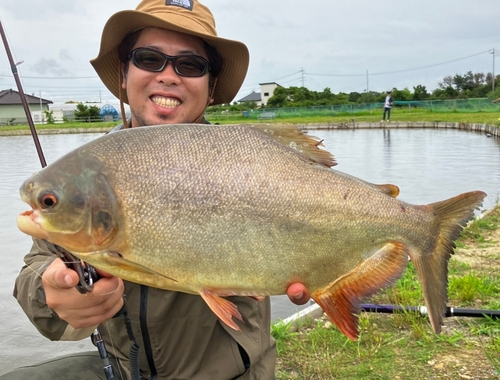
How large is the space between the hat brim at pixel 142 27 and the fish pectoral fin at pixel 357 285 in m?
1.60

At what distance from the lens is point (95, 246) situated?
6.11 feet

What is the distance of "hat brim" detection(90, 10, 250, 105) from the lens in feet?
9.49

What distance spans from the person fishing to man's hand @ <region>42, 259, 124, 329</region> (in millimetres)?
206

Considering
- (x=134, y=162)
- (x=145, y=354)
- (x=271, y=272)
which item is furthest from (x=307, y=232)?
(x=145, y=354)

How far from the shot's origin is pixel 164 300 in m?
2.61

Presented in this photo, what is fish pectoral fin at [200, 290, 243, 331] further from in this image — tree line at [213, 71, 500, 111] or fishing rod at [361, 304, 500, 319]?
tree line at [213, 71, 500, 111]

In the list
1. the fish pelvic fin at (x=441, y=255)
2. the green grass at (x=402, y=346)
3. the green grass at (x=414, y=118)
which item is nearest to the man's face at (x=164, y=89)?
the fish pelvic fin at (x=441, y=255)

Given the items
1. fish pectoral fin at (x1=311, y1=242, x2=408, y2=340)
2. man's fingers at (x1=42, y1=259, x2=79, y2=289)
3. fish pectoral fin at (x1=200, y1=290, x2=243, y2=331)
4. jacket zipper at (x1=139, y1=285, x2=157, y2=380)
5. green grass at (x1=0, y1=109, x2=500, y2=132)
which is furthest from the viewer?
green grass at (x1=0, y1=109, x2=500, y2=132)

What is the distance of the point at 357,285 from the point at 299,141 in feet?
2.26

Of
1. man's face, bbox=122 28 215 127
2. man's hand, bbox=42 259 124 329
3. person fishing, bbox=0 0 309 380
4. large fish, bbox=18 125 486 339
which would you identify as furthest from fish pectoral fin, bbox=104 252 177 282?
man's face, bbox=122 28 215 127

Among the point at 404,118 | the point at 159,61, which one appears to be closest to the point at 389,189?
the point at 159,61

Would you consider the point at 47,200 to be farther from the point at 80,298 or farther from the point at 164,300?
the point at 164,300

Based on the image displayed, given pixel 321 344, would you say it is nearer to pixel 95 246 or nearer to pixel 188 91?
pixel 188 91

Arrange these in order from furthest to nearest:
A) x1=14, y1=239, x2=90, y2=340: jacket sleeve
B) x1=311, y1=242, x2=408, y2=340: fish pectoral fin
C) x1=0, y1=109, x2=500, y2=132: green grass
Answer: x1=0, y1=109, x2=500, y2=132: green grass → x1=14, y1=239, x2=90, y2=340: jacket sleeve → x1=311, y1=242, x2=408, y2=340: fish pectoral fin
